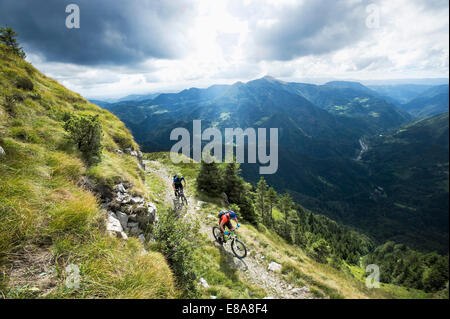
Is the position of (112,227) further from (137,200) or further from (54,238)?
(137,200)

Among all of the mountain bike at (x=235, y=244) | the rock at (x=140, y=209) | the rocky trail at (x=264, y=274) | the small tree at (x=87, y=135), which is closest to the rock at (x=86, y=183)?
the small tree at (x=87, y=135)

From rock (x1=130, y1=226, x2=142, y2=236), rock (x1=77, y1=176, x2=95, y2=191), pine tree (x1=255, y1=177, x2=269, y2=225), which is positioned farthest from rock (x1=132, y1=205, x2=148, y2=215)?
pine tree (x1=255, y1=177, x2=269, y2=225)

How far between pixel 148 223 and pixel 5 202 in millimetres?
4407

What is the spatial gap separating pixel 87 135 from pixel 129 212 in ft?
16.9

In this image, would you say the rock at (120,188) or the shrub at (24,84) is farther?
the shrub at (24,84)

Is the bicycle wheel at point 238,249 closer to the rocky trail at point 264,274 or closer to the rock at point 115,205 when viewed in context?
the rocky trail at point 264,274

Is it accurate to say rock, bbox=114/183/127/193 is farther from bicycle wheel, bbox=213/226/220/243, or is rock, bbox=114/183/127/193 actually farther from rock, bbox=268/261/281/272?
rock, bbox=268/261/281/272

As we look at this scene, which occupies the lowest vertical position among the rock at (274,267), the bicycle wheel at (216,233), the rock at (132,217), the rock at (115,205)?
the rock at (274,267)

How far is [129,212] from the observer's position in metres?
7.46

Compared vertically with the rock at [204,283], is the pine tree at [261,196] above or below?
below

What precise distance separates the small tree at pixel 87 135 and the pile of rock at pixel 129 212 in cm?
257

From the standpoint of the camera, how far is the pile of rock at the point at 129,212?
23.0ft

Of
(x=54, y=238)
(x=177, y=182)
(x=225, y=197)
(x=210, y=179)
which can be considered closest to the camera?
(x=54, y=238)

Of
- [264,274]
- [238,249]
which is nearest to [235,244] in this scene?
[238,249]
